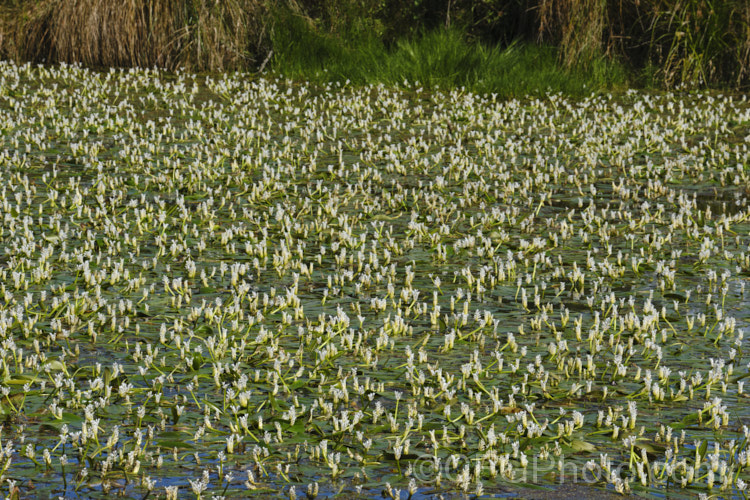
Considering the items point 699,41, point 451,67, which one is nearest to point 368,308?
point 451,67

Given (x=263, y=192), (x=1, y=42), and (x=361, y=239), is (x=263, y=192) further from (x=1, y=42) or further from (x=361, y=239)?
(x=1, y=42)

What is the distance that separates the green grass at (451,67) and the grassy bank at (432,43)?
0.08 ft

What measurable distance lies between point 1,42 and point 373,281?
15.5m

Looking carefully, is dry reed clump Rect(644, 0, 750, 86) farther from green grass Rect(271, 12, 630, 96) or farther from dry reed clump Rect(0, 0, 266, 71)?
dry reed clump Rect(0, 0, 266, 71)

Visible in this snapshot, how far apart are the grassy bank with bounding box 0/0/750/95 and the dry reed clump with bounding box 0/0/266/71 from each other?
2 cm

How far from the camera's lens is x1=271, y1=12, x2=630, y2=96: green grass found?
18.2 metres

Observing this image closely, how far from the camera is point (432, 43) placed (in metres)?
19.3

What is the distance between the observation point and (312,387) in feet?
20.5

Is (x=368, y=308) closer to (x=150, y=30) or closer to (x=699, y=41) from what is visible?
(x=699, y=41)

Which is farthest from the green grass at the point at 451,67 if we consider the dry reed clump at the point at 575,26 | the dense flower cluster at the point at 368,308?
the dense flower cluster at the point at 368,308

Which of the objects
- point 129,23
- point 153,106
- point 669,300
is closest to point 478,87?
point 153,106

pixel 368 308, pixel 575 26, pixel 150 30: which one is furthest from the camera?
pixel 150 30

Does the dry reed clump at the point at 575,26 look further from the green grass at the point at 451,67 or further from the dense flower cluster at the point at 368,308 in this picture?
the dense flower cluster at the point at 368,308

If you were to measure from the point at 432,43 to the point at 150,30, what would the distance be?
521cm
